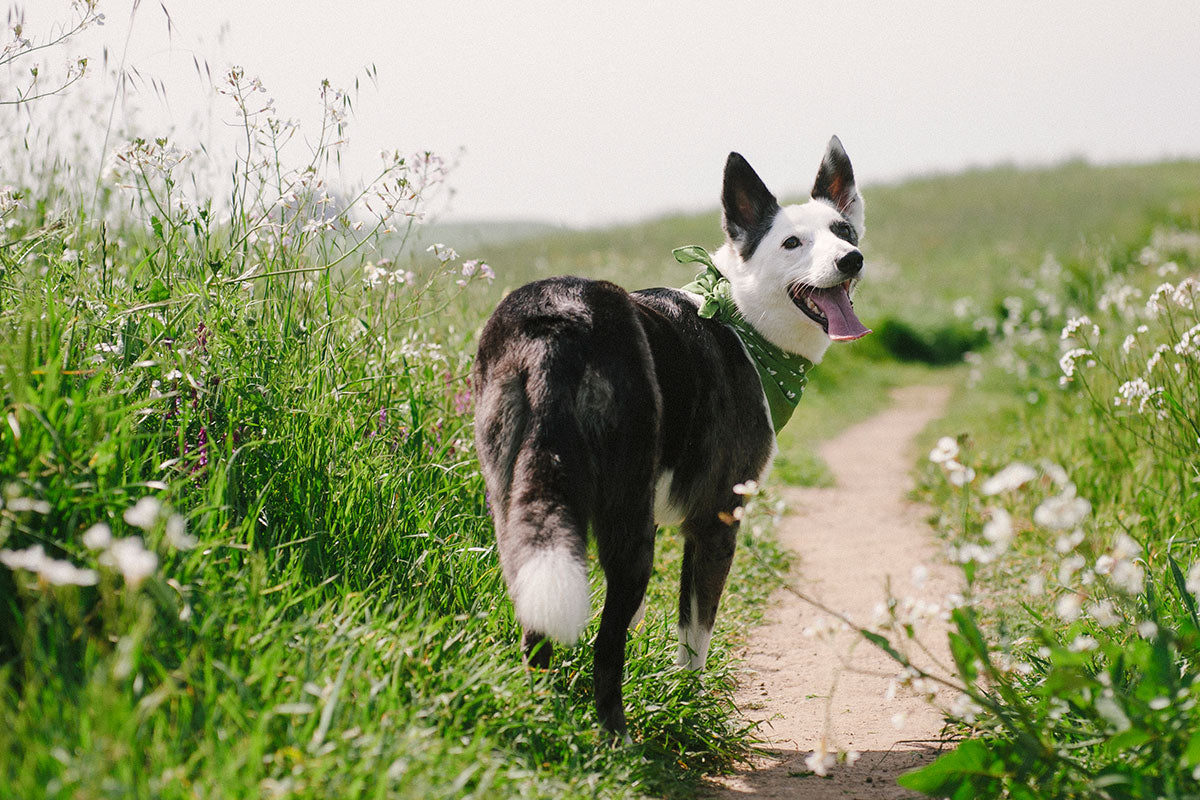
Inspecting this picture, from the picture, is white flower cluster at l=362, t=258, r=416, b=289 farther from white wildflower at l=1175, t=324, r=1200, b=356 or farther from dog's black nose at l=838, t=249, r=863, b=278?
white wildflower at l=1175, t=324, r=1200, b=356

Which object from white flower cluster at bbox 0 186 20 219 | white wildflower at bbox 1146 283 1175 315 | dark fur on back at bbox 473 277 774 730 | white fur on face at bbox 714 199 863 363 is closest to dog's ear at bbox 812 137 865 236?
white fur on face at bbox 714 199 863 363

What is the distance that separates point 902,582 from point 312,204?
3492mm

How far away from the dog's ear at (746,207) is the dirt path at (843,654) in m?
1.53

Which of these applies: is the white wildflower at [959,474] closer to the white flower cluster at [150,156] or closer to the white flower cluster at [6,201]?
the white flower cluster at [150,156]

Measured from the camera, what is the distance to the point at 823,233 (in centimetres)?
360

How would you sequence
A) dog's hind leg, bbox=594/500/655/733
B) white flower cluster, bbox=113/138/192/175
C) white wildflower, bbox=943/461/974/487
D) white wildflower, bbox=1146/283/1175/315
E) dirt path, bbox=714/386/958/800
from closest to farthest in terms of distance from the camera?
white wildflower, bbox=943/461/974/487 < dog's hind leg, bbox=594/500/655/733 < dirt path, bbox=714/386/958/800 < white flower cluster, bbox=113/138/192/175 < white wildflower, bbox=1146/283/1175/315

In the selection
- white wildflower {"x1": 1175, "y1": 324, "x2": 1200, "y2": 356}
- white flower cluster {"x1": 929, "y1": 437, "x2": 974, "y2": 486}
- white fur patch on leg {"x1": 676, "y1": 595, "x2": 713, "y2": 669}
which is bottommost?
white fur patch on leg {"x1": 676, "y1": 595, "x2": 713, "y2": 669}

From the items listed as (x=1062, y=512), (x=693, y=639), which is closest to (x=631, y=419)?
(x=693, y=639)

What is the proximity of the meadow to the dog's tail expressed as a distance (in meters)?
0.34

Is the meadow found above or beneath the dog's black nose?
beneath

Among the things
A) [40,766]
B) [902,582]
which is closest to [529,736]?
[40,766]

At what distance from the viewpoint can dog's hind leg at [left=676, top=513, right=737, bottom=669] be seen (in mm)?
3230

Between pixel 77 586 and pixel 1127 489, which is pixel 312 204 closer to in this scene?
pixel 77 586

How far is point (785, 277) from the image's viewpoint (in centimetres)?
358
